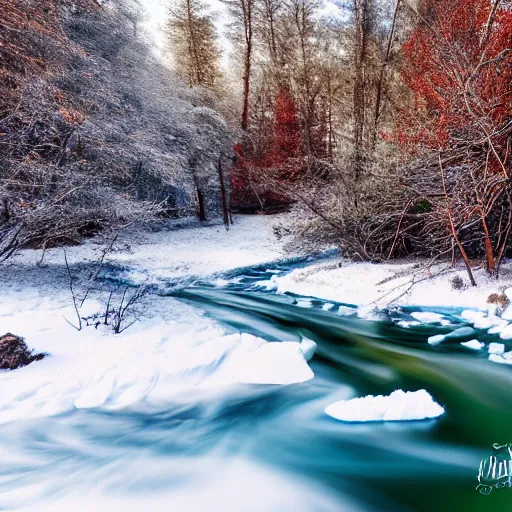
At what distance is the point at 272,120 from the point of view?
70.6 feet

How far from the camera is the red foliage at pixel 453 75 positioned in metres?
7.05

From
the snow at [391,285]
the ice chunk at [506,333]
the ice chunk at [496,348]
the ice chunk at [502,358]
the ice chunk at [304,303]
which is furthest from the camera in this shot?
the ice chunk at [304,303]

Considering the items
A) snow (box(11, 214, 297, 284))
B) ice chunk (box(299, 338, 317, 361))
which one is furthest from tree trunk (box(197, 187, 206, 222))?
ice chunk (box(299, 338, 317, 361))

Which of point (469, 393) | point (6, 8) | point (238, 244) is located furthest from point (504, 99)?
point (6, 8)

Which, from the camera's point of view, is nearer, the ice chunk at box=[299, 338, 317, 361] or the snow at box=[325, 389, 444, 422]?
the snow at box=[325, 389, 444, 422]

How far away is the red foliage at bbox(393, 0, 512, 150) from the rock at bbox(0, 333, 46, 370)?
6.17 m

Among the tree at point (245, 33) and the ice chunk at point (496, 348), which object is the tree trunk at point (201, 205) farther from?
the ice chunk at point (496, 348)

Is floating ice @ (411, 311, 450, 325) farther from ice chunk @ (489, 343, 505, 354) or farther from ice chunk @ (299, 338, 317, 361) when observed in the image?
ice chunk @ (299, 338, 317, 361)

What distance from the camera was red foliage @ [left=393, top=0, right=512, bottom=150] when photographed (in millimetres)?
7051

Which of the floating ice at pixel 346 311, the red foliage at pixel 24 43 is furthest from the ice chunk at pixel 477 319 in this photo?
the red foliage at pixel 24 43

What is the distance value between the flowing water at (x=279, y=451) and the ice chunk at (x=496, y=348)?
321 mm

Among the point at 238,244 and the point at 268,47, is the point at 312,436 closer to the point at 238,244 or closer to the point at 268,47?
→ the point at 238,244

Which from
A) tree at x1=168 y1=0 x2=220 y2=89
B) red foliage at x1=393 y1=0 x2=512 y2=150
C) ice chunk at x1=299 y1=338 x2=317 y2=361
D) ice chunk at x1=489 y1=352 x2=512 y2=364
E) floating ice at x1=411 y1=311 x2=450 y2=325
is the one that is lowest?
ice chunk at x1=489 y1=352 x2=512 y2=364

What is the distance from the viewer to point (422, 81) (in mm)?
13766
